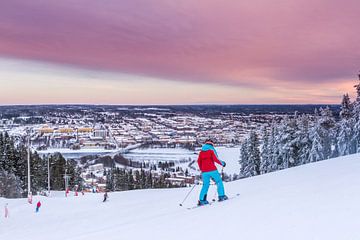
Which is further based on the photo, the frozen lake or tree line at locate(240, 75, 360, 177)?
the frozen lake

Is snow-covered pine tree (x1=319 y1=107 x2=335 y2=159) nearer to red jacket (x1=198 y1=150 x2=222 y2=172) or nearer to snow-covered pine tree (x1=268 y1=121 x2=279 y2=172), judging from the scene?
snow-covered pine tree (x1=268 y1=121 x2=279 y2=172)

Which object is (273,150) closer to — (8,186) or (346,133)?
(346,133)

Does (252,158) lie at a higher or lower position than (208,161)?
lower

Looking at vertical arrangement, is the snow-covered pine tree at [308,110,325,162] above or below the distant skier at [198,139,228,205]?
below

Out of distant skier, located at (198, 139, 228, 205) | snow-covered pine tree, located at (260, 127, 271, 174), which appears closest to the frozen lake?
snow-covered pine tree, located at (260, 127, 271, 174)

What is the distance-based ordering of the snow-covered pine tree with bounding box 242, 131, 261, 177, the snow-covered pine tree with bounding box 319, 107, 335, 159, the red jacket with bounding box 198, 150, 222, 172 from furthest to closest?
the snow-covered pine tree with bounding box 242, 131, 261, 177
the snow-covered pine tree with bounding box 319, 107, 335, 159
the red jacket with bounding box 198, 150, 222, 172

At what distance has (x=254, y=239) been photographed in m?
5.85

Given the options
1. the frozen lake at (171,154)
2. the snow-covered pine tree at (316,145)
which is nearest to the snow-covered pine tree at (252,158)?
the snow-covered pine tree at (316,145)

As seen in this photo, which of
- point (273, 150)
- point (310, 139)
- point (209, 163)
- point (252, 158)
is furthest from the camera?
point (252, 158)

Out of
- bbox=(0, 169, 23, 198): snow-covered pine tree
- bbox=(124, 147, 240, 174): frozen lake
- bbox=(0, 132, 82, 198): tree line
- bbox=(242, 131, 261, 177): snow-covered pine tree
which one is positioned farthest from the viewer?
bbox=(124, 147, 240, 174): frozen lake

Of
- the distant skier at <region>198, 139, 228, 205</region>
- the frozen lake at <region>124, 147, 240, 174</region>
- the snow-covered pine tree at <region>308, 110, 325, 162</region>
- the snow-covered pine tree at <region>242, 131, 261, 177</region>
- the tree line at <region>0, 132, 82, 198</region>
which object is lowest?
the frozen lake at <region>124, 147, 240, 174</region>

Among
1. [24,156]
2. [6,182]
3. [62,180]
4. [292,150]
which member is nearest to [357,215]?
[292,150]

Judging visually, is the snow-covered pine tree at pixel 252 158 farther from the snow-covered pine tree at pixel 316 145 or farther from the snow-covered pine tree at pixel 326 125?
the snow-covered pine tree at pixel 316 145

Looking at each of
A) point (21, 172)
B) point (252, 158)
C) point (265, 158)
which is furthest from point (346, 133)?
Answer: point (21, 172)
